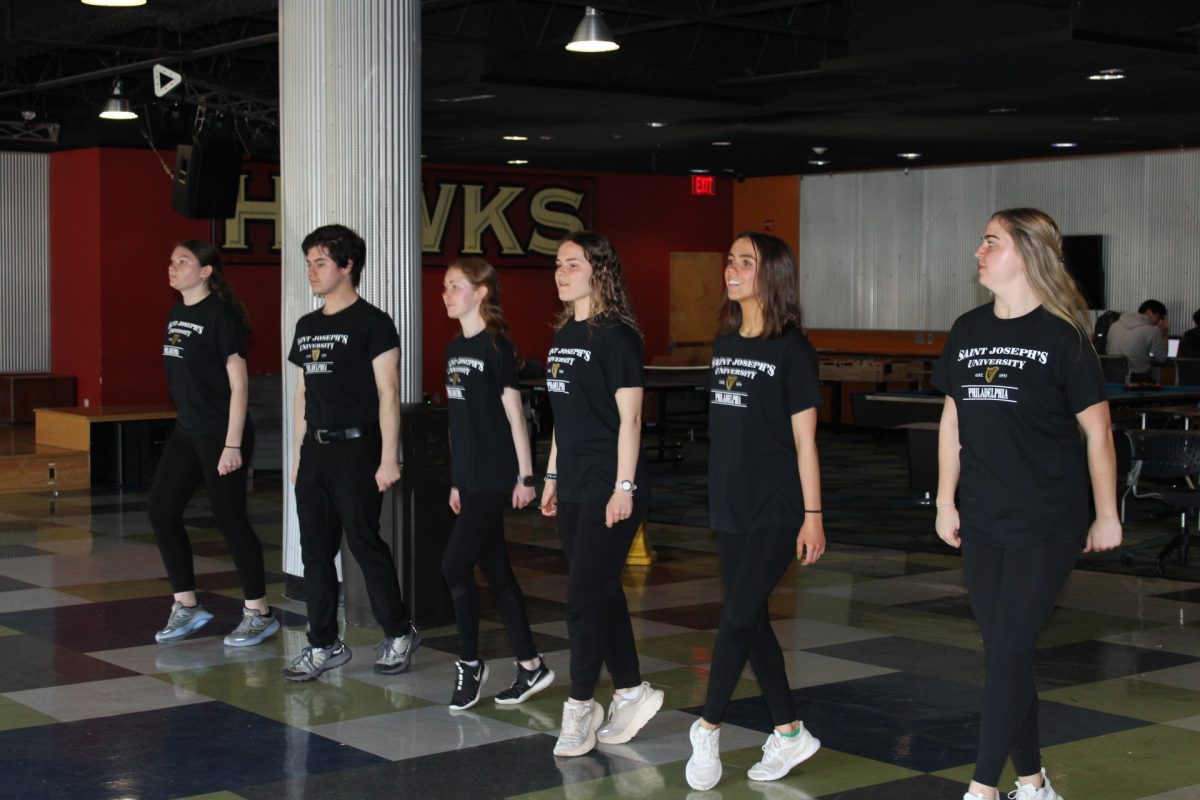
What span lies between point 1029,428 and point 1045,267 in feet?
1.40

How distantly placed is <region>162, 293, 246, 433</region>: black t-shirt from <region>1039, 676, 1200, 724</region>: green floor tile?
11.9 ft

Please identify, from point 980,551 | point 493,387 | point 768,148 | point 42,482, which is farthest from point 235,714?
point 768,148

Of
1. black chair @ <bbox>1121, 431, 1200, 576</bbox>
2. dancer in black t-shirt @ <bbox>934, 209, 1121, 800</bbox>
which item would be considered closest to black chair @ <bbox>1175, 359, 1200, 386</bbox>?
black chair @ <bbox>1121, 431, 1200, 576</bbox>

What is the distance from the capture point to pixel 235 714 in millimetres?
5844

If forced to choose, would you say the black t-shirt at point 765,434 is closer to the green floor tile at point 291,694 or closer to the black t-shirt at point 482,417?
the black t-shirt at point 482,417

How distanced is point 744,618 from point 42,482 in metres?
10.2

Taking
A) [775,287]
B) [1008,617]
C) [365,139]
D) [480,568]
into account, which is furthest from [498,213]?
[1008,617]

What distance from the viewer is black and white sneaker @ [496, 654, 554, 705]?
19.5 feet

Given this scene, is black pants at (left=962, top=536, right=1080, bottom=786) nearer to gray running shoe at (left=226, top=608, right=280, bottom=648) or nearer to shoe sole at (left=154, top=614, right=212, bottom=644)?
gray running shoe at (left=226, top=608, right=280, bottom=648)

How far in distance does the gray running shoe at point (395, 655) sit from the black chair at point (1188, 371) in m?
12.0

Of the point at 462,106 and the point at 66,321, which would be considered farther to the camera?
the point at 66,321

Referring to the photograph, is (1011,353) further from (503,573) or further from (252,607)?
(252,607)

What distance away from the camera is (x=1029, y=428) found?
4.18 meters

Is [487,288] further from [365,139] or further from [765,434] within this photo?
[365,139]
